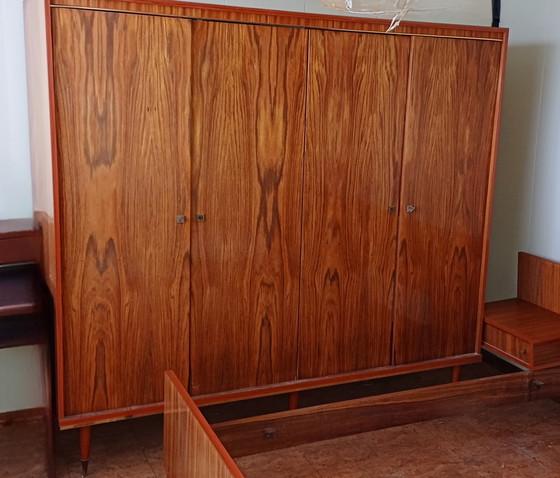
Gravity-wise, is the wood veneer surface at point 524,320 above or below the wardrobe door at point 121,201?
below

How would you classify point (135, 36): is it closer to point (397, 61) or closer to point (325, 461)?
point (397, 61)

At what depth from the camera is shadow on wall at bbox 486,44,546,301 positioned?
3264 mm

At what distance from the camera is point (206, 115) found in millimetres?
2422

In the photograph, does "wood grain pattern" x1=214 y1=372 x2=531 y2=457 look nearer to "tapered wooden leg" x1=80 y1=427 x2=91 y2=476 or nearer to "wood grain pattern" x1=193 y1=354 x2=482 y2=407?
"wood grain pattern" x1=193 y1=354 x2=482 y2=407

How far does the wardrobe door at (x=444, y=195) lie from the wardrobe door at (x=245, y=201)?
1.61 ft

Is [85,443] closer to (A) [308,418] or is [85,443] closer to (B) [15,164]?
(A) [308,418]

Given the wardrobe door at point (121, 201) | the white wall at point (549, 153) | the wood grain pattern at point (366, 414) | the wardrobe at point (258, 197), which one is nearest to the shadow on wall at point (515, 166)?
the white wall at point (549, 153)

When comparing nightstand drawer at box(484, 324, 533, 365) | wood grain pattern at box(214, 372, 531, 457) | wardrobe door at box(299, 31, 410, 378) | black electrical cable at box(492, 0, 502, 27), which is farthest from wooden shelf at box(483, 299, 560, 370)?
black electrical cable at box(492, 0, 502, 27)

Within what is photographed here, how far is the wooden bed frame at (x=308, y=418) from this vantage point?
5.72ft

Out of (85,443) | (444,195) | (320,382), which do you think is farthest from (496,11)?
(85,443)

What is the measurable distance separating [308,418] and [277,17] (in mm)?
1380

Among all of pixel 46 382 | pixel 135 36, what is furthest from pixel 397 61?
pixel 46 382

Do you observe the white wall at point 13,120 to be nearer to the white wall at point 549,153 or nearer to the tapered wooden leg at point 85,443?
the tapered wooden leg at point 85,443

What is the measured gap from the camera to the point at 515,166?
3.39m
